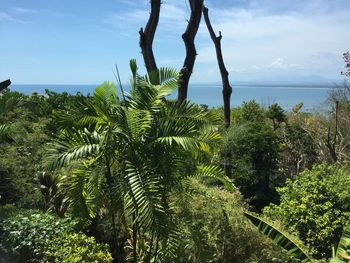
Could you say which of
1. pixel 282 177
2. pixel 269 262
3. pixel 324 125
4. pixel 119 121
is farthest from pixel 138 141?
pixel 324 125

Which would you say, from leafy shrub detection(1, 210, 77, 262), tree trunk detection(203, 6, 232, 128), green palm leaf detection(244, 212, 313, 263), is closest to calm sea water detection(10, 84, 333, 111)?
tree trunk detection(203, 6, 232, 128)

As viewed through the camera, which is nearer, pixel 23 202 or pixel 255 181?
pixel 23 202

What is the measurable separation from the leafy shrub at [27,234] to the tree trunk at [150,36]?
5.33 meters

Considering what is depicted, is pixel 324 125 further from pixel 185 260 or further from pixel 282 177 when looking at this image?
pixel 185 260

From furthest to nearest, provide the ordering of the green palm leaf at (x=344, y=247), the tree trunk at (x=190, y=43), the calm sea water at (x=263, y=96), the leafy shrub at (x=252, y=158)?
the calm sea water at (x=263, y=96) < the leafy shrub at (x=252, y=158) < the tree trunk at (x=190, y=43) < the green palm leaf at (x=344, y=247)

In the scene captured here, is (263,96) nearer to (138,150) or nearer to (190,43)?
(190,43)

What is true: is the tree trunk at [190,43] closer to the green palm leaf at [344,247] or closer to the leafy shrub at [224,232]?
the leafy shrub at [224,232]

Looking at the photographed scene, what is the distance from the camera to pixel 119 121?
5.43m

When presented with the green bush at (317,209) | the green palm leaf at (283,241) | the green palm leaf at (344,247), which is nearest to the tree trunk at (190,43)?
the green bush at (317,209)

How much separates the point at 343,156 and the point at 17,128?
1092cm

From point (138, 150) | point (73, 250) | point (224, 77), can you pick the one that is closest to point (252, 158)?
point (224, 77)

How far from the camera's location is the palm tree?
5.02 m

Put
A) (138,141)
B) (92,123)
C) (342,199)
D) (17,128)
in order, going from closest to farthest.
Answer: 1. (138,141)
2. (92,123)
3. (342,199)
4. (17,128)

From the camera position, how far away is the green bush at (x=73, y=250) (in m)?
6.29
